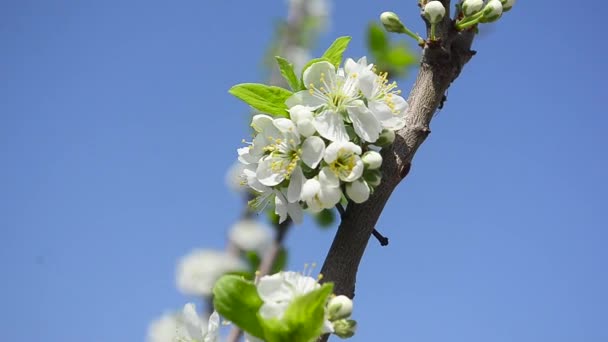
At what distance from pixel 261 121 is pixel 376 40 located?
94 centimetres

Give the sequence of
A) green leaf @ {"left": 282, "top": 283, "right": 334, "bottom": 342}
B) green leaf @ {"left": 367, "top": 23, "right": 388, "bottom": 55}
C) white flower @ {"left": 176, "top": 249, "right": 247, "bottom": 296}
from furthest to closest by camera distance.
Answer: white flower @ {"left": 176, "top": 249, "right": 247, "bottom": 296} < green leaf @ {"left": 367, "top": 23, "right": 388, "bottom": 55} < green leaf @ {"left": 282, "top": 283, "right": 334, "bottom": 342}

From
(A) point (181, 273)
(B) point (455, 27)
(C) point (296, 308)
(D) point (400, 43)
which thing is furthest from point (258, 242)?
(A) point (181, 273)

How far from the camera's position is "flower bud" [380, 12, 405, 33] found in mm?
1322

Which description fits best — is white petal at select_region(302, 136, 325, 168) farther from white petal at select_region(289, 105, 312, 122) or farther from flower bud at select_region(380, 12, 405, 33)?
flower bud at select_region(380, 12, 405, 33)

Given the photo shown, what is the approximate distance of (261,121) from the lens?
1.21 meters

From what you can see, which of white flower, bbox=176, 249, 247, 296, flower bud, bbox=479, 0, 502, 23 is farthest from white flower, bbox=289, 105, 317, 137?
white flower, bbox=176, 249, 247, 296

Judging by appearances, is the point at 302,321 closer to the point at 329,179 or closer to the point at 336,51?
the point at 329,179

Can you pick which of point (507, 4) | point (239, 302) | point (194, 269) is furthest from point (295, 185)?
point (194, 269)

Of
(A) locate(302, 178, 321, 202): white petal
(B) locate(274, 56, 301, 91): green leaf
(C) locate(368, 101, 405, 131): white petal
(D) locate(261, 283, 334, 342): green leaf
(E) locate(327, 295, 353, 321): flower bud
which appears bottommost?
(D) locate(261, 283, 334, 342): green leaf

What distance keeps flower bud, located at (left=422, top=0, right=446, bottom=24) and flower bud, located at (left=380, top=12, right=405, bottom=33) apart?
0.09 meters

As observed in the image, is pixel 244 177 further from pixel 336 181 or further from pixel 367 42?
pixel 367 42

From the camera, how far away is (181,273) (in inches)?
188

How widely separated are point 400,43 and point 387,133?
43.5 inches

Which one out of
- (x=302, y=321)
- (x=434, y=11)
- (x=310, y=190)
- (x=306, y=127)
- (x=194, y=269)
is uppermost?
(x=194, y=269)
